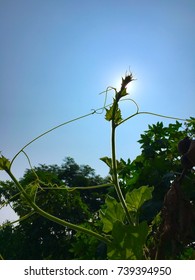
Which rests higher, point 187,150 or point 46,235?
point 46,235

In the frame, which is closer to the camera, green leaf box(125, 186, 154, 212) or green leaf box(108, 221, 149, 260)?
green leaf box(108, 221, 149, 260)

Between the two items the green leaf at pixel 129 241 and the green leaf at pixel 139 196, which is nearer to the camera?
the green leaf at pixel 129 241

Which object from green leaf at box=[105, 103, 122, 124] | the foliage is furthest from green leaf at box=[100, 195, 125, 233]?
green leaf at box=[105, 103, 122, 124]

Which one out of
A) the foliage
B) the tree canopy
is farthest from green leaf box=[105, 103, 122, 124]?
the tree canopy

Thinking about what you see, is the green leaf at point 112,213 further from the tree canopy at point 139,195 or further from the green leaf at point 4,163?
the green leaf at point 4,163

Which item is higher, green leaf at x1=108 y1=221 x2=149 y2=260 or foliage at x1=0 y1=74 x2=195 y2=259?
foliage at x1=0 y1=74 x2=195 y2=259

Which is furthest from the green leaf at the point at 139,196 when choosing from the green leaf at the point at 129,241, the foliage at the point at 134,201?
the green leaf at the point at 129,241

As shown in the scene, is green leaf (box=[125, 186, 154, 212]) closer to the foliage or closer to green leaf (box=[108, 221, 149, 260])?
the foliage

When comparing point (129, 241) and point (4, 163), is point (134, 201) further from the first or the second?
point (4, 163)

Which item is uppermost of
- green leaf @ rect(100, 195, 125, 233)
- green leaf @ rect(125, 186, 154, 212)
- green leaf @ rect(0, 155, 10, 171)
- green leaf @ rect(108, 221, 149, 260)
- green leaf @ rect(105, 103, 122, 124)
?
green leaf @ rect(105, 103, 122, 124)

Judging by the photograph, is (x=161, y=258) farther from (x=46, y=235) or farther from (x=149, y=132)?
(x=46, y=235)
